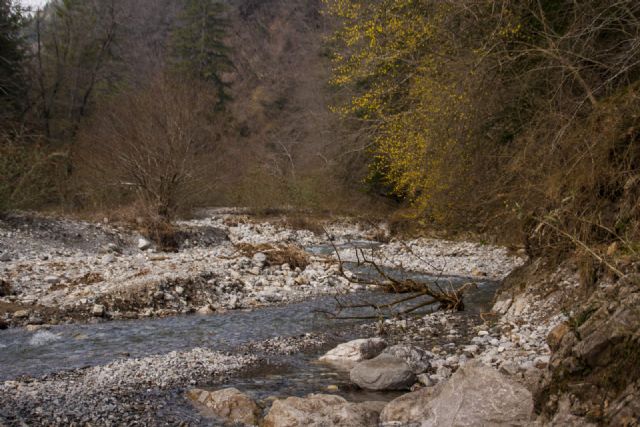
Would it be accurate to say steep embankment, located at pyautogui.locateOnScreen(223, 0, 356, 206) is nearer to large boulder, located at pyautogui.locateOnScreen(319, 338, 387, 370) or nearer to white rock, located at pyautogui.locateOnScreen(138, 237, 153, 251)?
white rock, located at pyautogui.locateOnScreen(138, 237, 153, 251)

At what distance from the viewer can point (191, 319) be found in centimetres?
901

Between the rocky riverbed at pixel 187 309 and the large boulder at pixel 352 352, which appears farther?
the large boulder at pixel 352 352

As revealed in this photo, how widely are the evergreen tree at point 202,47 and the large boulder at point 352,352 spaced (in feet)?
119

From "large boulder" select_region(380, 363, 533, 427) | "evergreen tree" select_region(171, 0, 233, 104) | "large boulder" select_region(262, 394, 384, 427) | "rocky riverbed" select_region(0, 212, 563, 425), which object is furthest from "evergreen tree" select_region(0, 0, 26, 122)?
"large boulder" select_region(380, 363, 533, 427)

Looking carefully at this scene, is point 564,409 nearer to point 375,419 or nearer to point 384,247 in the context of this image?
point 375,419

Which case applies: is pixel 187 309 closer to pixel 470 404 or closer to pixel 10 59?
pixel 470 404

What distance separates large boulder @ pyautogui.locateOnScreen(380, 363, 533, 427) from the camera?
429cm

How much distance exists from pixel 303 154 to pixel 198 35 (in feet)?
57.3

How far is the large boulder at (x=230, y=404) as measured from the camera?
16.3ft

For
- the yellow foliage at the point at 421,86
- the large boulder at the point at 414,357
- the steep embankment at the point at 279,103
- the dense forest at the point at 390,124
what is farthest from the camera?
the steep embankment at the point at 279,103

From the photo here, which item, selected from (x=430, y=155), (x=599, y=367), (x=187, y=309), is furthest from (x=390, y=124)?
(x=599, y=367)

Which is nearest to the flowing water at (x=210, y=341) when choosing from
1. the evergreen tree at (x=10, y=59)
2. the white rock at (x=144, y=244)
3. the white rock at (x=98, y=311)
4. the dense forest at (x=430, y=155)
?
the white rock at (x=98, y=311)

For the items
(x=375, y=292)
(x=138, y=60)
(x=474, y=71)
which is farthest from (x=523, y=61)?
(x=138, y=60)

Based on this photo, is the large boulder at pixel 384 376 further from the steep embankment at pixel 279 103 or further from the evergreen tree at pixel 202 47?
the evergreen tree at pixel 202 47
